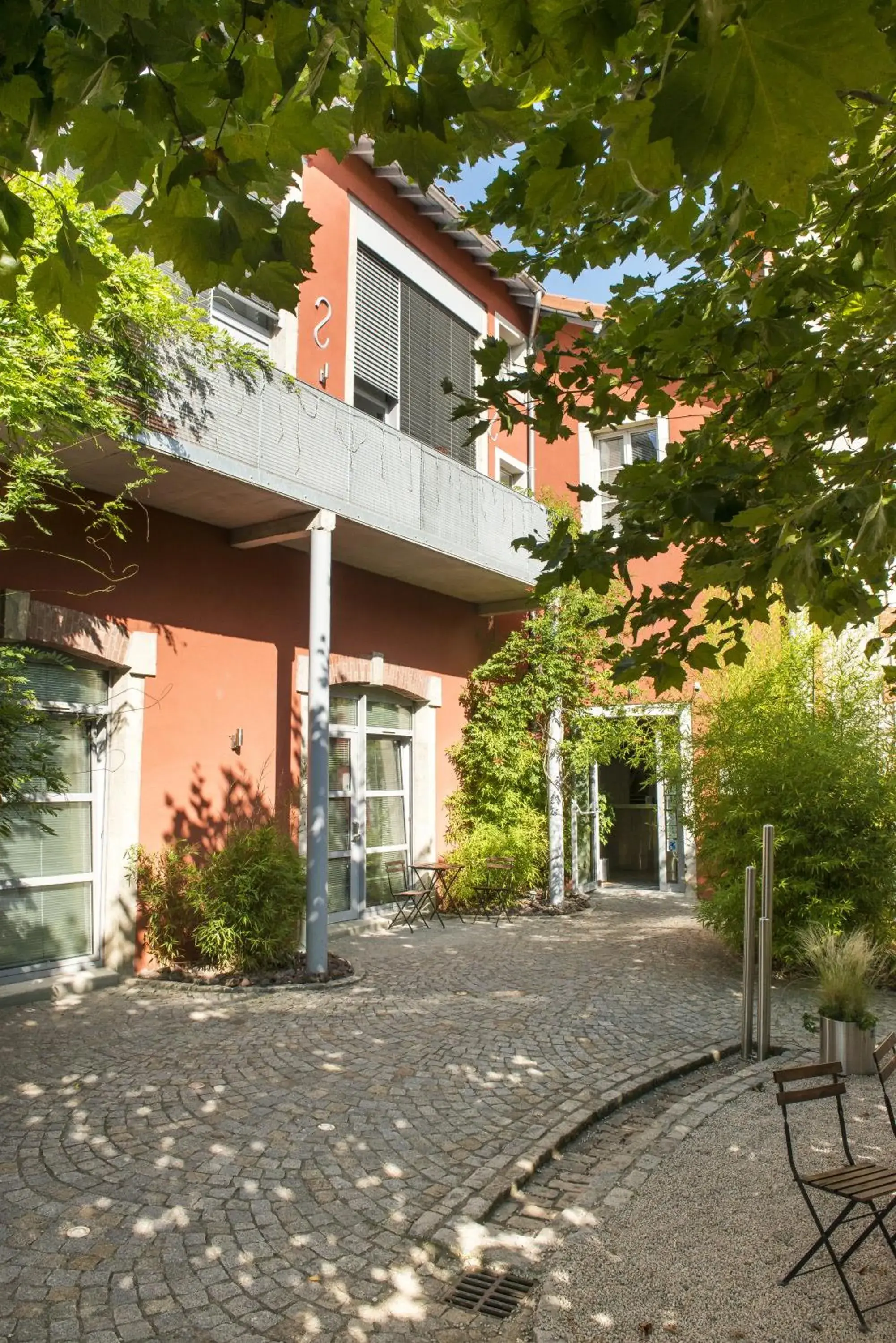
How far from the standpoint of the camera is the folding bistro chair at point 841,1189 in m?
2.90

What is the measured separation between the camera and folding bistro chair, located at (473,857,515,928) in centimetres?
1097

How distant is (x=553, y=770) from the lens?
11.8 meters

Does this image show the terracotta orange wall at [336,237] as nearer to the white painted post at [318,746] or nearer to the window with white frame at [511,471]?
the white painted post at [318,746]

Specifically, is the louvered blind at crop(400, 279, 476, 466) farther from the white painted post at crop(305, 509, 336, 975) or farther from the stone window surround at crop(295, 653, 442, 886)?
the white painted post at crop(305, 509, 336, 975)

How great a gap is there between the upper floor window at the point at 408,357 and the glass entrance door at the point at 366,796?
3013 millimetres

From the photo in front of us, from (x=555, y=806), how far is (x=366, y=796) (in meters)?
2.66

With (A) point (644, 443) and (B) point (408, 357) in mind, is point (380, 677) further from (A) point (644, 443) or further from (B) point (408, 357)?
(A) point (644, 443)

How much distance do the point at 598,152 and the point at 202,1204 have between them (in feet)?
11.8

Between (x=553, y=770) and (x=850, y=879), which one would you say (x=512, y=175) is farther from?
(x=553, y=770)

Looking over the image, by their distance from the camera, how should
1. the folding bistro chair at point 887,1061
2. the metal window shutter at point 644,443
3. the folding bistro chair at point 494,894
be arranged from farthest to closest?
the metal window shutter at point 644,443 → the folding bistro chair at point 494,894 → the folding bistro chair at point 887,1061

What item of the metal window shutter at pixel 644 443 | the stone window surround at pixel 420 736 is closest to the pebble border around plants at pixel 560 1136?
the stone window surround at pixel 420 736

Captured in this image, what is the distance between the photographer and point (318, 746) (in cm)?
757

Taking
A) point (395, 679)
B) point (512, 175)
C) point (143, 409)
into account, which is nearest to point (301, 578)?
point (395, 679)

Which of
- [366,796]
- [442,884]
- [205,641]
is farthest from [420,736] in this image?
[205,641]
